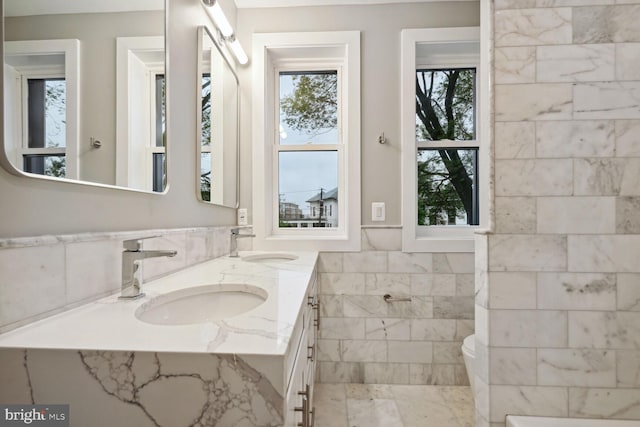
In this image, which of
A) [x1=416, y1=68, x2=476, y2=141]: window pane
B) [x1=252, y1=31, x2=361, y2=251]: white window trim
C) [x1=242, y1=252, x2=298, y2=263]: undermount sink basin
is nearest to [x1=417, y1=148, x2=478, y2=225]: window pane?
[x1=416, y1=68, x2=476, y2=141]: window pane

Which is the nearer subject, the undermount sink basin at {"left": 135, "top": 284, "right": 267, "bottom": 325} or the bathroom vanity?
the bathroom vanity

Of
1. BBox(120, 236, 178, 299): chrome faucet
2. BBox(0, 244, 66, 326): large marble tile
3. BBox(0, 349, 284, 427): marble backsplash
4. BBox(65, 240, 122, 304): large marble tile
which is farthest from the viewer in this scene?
BBox(120, 236, 178, 299): chrome faucet

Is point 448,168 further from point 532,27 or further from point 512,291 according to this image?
point 512,291

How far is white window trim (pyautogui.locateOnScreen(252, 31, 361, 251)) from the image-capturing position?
2.02 meters

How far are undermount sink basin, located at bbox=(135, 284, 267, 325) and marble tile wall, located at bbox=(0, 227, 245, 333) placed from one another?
16 cm

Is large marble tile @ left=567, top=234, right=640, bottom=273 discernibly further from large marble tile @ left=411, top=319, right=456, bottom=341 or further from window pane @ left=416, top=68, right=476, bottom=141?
window pane @ left=416, top=68, right=476, bottom=141

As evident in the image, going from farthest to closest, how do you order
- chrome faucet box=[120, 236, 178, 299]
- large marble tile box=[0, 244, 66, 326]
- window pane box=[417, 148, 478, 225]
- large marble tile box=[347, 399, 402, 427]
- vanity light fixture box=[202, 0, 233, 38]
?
window pane box=[417, 148, 478, 225], large marble tile box=[347, 399, 402, 427], vanity light fixture box=[202, 0, 233, 38], chrome faucet box=[120, 236, 178, 299], large marble tile box=[0, 244, 66, 326]

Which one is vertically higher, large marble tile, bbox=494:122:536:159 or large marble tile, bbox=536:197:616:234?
large marble tile, bbox=494:122:536:159

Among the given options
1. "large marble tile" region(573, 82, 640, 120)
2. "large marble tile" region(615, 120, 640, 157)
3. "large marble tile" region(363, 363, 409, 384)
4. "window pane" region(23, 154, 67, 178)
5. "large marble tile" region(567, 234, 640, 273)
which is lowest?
"large marble tile" region(363, 363, 409, 384)

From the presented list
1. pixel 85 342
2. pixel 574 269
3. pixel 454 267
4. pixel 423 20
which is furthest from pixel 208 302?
pixel 423 20

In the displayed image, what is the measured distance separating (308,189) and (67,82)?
5.35 ft

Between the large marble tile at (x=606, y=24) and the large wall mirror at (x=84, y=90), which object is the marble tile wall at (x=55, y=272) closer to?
the large wall mirror at (x=84, y=90)

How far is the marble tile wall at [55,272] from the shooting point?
1.83 ft

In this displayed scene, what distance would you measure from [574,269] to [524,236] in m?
0.22
